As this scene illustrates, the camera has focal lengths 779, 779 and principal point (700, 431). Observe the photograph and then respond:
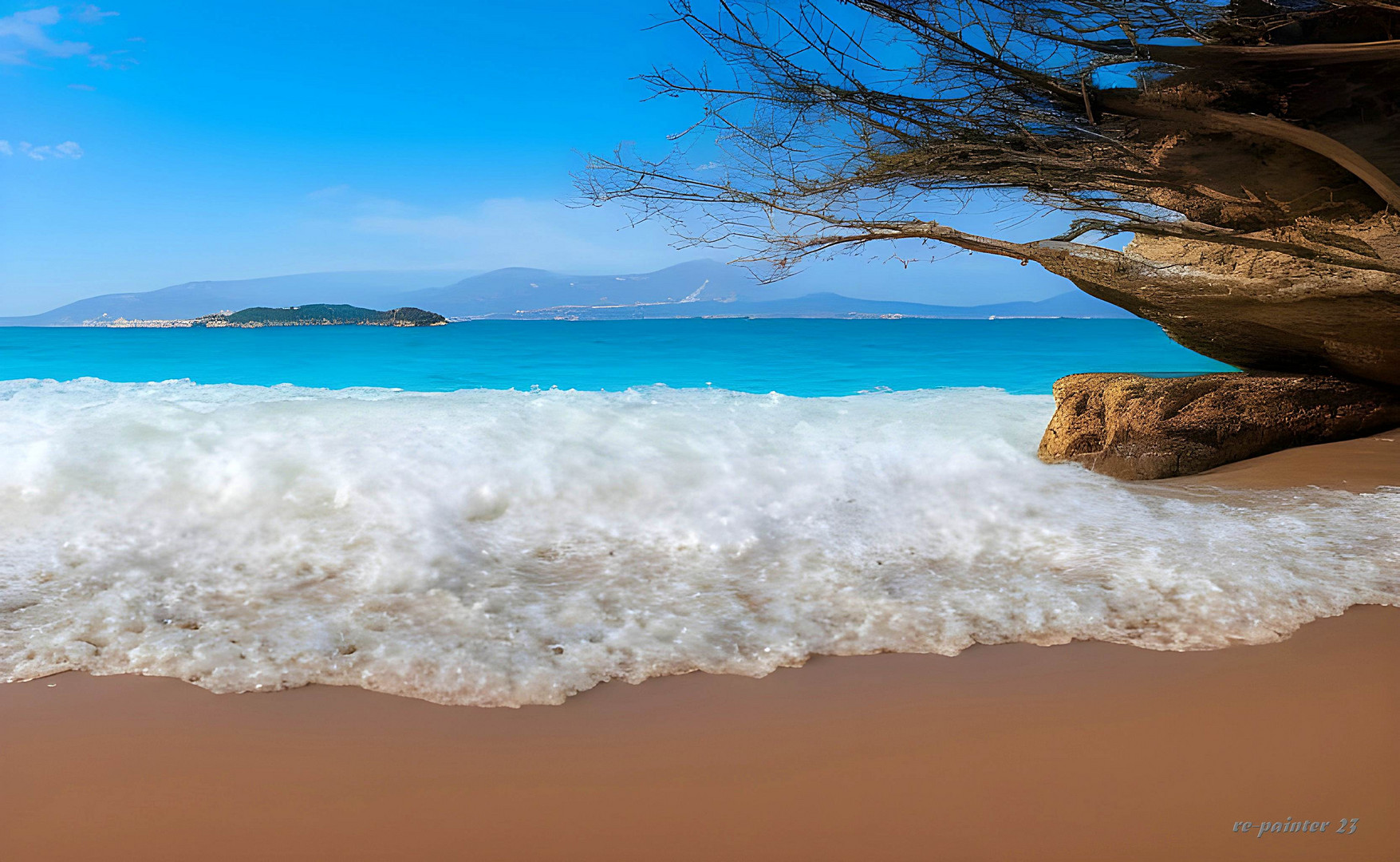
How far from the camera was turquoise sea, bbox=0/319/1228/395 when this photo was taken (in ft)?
61.6

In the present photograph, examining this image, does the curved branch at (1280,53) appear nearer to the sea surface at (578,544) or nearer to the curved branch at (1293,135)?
the curved branch at (1293,135)

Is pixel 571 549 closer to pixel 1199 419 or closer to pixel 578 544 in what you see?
pixel 578 544

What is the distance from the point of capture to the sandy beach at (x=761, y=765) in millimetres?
1941

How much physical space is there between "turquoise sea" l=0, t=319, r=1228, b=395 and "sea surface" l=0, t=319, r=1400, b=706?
932cm

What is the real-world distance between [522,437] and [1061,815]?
4.88m

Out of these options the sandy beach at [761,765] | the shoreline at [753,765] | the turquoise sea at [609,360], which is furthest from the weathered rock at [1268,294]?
the turquoise sea at [609,360]

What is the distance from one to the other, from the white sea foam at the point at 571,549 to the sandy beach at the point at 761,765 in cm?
20

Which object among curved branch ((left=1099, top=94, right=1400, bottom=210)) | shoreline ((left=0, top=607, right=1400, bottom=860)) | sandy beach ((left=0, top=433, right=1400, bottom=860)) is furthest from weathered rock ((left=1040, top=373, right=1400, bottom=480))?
shoreline ((left=0, top=607, right=1400, bottom=860))

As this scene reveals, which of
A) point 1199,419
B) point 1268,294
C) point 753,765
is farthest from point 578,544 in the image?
point 1268,294

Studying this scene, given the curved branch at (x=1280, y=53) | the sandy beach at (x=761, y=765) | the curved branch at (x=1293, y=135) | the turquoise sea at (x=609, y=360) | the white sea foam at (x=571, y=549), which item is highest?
the curved branch at (x=1280, y=53)

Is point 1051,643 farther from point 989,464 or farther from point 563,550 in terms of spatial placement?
point 989,464

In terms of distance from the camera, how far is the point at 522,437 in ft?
20.3

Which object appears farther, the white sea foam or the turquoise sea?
the turquoise sea

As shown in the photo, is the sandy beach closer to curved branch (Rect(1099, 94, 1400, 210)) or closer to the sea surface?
the sea surface
